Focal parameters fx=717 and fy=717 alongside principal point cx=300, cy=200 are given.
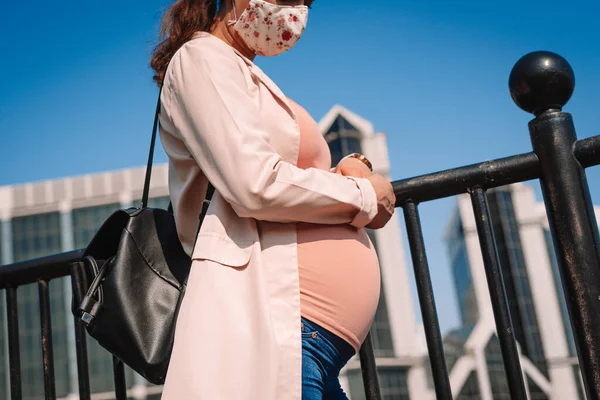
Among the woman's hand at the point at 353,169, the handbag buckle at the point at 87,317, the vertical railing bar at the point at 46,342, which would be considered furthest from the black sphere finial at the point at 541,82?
the vertical railing bar at the point at 46,342

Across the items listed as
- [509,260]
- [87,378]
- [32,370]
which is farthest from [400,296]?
[87,378]

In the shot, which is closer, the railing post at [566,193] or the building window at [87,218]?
the railing post at [566,193]

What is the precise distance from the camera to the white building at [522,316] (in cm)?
6125

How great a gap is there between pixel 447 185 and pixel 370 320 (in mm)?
551

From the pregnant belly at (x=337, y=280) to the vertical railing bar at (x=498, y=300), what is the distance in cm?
43

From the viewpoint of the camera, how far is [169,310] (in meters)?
1.64

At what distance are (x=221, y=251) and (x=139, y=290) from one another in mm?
264

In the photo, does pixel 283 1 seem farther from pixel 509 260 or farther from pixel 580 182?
pixel 509 260

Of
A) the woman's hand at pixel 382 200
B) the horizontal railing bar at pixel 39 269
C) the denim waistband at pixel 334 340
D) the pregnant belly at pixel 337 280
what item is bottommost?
the denim waistband at pixel 334 340

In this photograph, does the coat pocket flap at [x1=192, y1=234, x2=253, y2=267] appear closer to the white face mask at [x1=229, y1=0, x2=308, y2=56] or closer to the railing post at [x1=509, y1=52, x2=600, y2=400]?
the white face mask at [x1=229, y1=0, x2=308, y2=56]

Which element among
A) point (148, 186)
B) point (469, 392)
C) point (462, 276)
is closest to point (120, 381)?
point (148, 186)

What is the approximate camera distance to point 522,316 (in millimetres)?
64688

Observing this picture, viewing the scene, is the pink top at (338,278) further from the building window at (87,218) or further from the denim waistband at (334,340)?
the building window at (87,218)

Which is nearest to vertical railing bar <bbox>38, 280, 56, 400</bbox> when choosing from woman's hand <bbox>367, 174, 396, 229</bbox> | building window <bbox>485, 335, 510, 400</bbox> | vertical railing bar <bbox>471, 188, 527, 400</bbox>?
woman's hand <bbox>367, 174, 396, 229</bbox>
